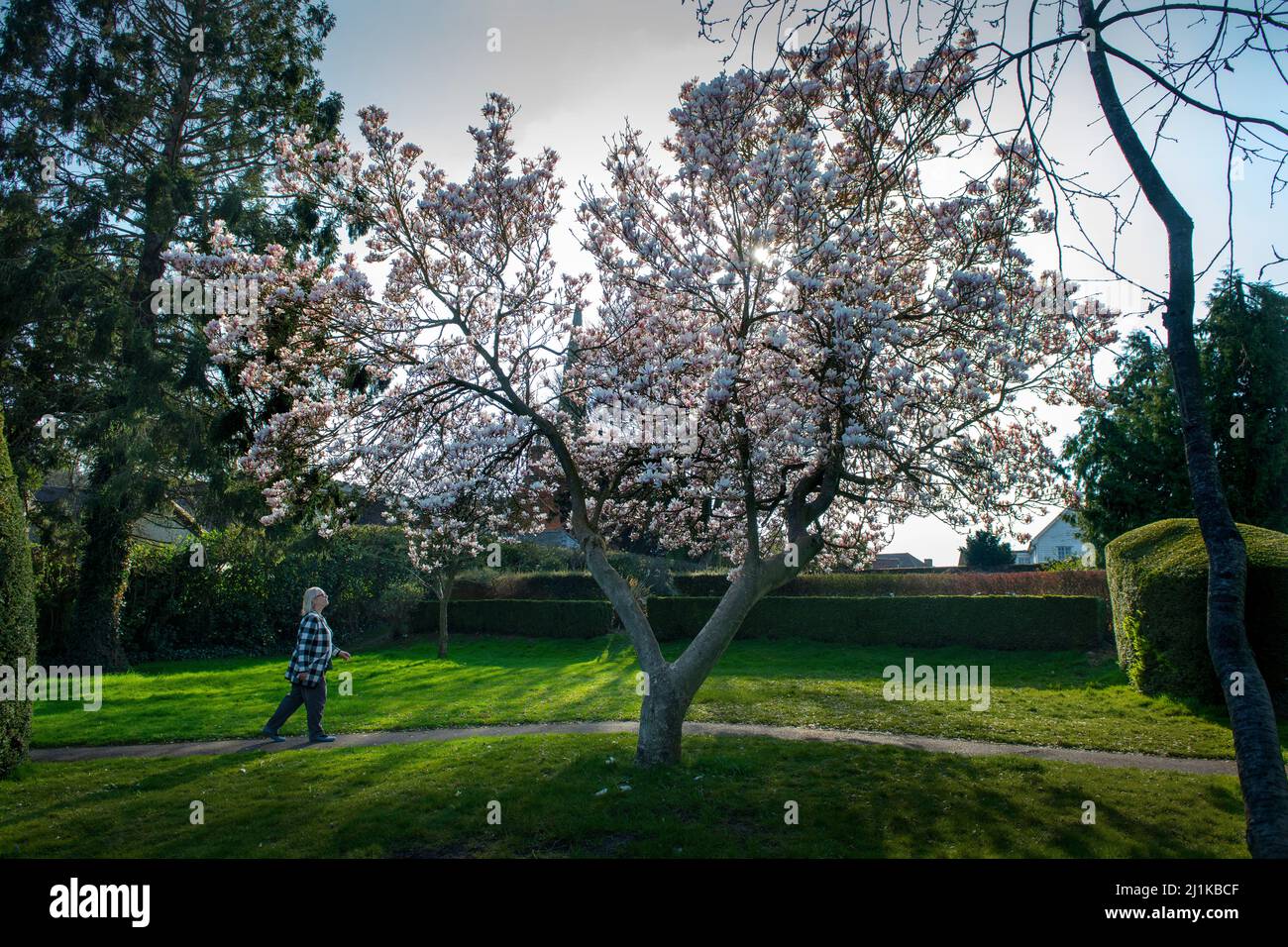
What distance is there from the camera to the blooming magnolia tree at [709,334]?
7.59m

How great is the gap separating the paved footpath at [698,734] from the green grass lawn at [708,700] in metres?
0.35

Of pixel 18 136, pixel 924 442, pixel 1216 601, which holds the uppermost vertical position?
pixel 18 136

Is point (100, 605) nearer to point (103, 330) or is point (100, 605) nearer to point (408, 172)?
point (103, 330)

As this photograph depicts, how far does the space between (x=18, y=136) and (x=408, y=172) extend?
14509mm

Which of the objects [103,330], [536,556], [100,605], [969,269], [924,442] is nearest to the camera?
[969,269]

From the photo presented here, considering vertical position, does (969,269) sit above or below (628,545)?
above

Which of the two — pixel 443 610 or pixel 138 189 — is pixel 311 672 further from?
pixel 138 189

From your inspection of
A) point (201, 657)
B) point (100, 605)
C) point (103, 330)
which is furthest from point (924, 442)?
Result: point (201, 657)

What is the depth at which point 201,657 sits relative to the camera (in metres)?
22.1
